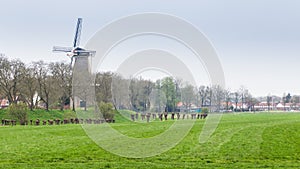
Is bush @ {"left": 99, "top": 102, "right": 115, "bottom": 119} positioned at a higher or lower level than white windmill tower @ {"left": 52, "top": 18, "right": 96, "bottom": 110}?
lower

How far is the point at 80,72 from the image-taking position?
64.8m

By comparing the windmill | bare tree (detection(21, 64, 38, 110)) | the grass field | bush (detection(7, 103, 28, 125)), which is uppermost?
the windmill

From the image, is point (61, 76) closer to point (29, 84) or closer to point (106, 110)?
point (29, 84)

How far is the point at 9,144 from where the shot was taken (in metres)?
25.9

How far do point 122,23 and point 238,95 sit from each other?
12033cm

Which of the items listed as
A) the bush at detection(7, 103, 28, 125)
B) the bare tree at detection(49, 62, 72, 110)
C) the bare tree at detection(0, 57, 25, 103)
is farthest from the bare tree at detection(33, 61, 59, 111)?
the bush at detection(7, 103, 28, 125)

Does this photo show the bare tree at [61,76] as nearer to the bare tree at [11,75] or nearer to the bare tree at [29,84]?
the bare tree at [29,84]

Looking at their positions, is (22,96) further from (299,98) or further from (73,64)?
(299,98)

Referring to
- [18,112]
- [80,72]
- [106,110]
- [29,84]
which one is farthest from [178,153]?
[29,84]

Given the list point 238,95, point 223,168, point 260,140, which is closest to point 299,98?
point 238,95

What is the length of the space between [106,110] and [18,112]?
12133 millimetres

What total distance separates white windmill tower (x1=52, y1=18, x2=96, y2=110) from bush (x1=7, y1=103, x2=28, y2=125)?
724 cm

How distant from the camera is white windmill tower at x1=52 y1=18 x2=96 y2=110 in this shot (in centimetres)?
5869

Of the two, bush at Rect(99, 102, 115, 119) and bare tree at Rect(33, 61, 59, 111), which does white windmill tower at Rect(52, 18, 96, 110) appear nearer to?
bush at Rect(99, 102, 115, 119)
